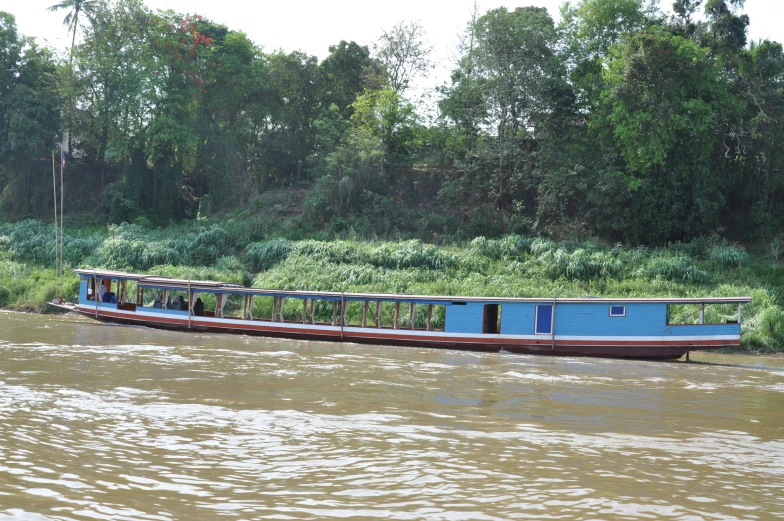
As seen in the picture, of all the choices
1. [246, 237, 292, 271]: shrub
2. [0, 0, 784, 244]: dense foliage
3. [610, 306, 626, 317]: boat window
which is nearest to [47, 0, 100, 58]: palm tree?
[0, 0, 784, 244]: dense foliage

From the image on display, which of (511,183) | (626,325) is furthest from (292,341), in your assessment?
(511,183)

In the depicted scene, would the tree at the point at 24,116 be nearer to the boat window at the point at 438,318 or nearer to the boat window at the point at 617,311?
the boat window at the point at 438,318

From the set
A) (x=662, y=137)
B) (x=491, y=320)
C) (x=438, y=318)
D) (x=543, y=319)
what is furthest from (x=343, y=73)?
(x=543, y=319)

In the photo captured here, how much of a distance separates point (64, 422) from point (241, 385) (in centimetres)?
343

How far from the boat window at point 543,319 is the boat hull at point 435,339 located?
224 millimetres

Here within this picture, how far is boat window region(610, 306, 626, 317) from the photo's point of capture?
56.7 ft

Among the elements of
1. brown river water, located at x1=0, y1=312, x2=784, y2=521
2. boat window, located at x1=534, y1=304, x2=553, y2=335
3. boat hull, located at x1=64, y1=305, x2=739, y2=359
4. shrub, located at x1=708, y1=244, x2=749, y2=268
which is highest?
shrub, located at x1=708, y1=244, x2=749, y2=268

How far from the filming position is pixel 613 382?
13797mm

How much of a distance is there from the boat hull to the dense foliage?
11.0 meters

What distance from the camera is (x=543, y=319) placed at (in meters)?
17.9

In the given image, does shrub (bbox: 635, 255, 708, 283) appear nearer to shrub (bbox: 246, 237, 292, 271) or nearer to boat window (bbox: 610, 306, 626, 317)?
boat window (bbox: 610, 306, 626, 317)

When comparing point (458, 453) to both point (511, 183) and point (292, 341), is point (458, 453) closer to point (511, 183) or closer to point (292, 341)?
point (292, 341)

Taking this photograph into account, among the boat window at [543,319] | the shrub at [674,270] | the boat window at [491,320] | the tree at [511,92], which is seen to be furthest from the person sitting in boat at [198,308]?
the tree at [511,92]

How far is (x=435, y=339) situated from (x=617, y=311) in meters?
4.47
